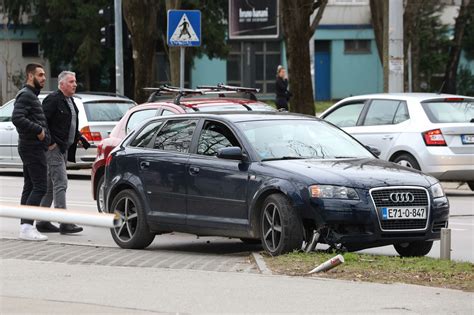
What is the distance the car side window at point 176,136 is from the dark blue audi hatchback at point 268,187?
0.05 ft

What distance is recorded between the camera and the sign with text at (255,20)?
3431cm

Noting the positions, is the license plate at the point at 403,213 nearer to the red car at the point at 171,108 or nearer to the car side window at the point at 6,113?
the red car at the point at 171,108

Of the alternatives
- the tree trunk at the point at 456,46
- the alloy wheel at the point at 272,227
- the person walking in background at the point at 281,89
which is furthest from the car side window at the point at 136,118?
the tree trunk at the point at 456,46

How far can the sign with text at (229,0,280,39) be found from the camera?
3431cm

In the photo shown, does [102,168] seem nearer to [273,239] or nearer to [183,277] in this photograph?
[273,239]

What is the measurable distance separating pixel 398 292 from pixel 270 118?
4081 millimetres

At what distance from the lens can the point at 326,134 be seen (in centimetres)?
1324

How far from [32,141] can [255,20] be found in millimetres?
21787

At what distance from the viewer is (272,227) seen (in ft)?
39.2

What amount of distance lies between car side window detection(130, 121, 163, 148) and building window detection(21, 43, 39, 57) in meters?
52.6

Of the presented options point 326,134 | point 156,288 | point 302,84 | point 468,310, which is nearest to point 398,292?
point 468,310

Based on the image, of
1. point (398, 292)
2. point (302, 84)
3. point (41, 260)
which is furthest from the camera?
point (302, 84)

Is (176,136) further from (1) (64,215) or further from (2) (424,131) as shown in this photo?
(2) (424,131)

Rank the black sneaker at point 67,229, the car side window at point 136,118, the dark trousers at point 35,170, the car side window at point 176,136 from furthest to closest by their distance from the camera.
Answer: the car side window at point 136,118, the black sneaker at point 67,229, the dark trousers at point 35,170, the car side window at point 176,136
